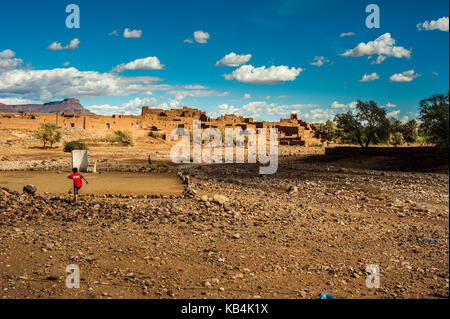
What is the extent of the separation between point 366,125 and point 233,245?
25.3 metres

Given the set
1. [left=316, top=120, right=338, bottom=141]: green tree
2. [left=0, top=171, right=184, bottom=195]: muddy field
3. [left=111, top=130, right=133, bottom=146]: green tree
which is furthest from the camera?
[left=316, top=120, right=338, bottom=141]: green tree

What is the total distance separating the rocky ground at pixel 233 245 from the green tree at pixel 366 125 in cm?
1846

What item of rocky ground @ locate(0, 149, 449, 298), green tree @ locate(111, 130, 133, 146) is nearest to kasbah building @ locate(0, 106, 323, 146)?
green tree @ locate(111, 130, 133, 146)

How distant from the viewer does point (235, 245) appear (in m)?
7.27

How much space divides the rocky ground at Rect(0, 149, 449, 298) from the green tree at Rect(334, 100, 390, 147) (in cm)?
1846

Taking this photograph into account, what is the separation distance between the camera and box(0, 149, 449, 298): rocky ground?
5.22 metres

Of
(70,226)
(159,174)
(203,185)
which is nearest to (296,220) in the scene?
(70,226)

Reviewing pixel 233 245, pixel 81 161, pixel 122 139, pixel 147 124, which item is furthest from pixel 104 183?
pixel 147 124

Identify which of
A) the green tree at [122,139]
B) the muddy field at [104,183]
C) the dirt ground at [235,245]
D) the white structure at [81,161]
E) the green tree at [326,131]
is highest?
the green tree at [326,131]

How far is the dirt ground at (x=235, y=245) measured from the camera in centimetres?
522

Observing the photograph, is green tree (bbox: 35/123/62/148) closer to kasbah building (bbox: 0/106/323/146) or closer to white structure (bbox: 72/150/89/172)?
kasbah building (bbox: 0/106/323/146)

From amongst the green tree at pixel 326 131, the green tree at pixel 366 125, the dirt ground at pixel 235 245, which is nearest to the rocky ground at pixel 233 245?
the dirt ground at pixel 235 245

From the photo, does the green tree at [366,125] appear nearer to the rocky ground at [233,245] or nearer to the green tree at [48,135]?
the rocky ground at [233,245]

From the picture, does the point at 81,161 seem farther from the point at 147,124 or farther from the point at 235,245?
the point at 147,124
